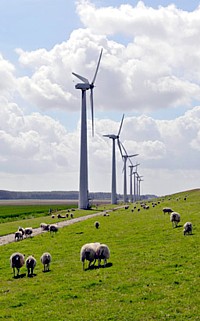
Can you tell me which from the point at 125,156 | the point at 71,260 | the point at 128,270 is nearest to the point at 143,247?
the point at 71,260

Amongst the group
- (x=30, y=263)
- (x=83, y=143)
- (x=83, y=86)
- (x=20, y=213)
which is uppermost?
(x=83, y=86)

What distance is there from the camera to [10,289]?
23875 millimetres

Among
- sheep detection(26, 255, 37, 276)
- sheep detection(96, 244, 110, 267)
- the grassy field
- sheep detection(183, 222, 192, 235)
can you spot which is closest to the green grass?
sheep detection(183, 222, 192, 235)

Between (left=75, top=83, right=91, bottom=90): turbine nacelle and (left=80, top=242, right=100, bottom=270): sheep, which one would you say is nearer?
(left=80, top=242, right=100, bottom=270): sheep

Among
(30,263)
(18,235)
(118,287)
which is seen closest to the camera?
(118,287)

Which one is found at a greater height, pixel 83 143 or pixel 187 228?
pixel 83 143

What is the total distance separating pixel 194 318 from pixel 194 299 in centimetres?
199

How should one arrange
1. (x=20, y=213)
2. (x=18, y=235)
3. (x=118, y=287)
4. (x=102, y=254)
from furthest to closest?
(x=20, y=213)
(x=18, y=235)
(x=102, y=254)
(x=118, y=287)

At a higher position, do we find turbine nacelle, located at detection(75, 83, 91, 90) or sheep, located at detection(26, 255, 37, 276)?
turbine nacelle, located at detection(75, 83, 91, 90)

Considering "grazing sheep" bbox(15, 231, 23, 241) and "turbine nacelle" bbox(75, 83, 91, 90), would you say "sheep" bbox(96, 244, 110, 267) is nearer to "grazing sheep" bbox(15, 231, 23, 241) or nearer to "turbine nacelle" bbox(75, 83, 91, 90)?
"grazing sheep" bbox(15, 231, 23, 241)

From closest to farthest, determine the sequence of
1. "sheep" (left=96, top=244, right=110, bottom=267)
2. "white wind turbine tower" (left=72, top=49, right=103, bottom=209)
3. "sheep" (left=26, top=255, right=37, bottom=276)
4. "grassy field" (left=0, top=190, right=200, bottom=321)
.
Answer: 1. "grassy field" (left=0, top=190, right=200, bottom=321)
2. "sheep" (left=26, top=255, right=37, bottom=276)
3. "sheep" (left=96, top=244, right=110, bottom=267)
4. "white wind turbine tower" (left=72, top=49, right=103, bottom=209)

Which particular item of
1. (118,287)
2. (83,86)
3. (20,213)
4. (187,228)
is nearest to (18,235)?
(187,228)

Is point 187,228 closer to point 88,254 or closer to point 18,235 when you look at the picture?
point 88,254

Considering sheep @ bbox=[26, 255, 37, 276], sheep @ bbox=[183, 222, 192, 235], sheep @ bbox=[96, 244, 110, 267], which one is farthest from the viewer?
sheep @ bbox=[183, 222, 192, 235]
